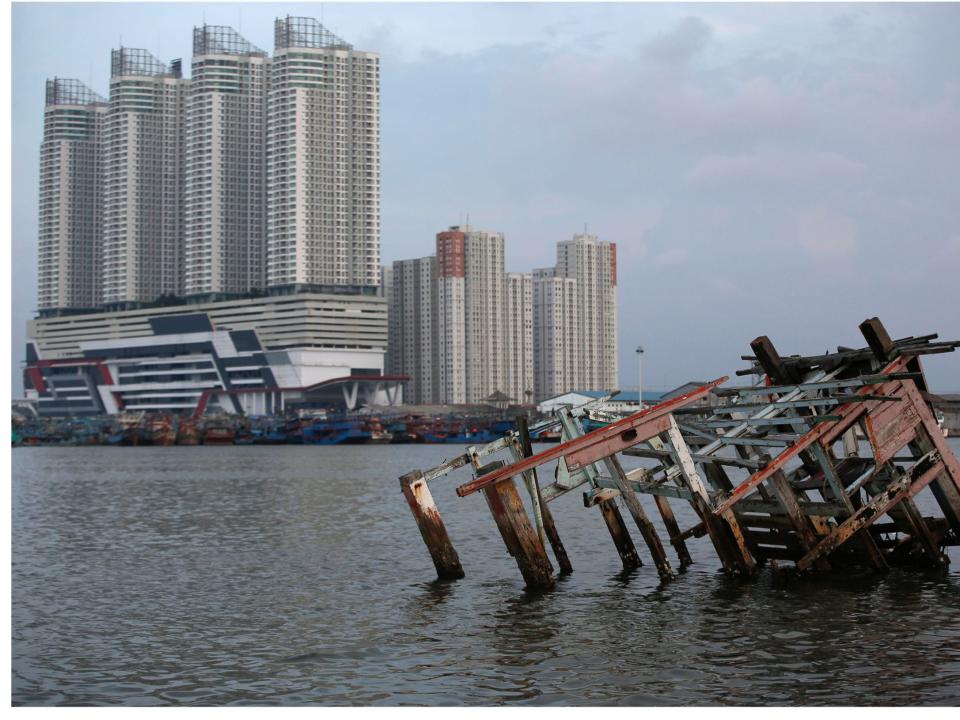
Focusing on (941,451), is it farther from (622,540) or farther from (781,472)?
(622,540)

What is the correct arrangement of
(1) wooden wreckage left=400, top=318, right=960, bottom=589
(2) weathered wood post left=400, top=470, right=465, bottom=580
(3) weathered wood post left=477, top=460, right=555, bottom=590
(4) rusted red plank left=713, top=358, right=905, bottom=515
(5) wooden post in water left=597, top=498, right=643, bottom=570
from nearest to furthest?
(4) rusted red plank left=713, top=358, right=905, bottom=515 → (3) weathered wood post left=477, top=460, right=555, bottom=590 → (1) wooden wreckage left=400, top=318, right=960, bottom=589 → (2) weathered wood post left=400, top=470, right=465, bottom=580 → (5) wooden post in water left=597, top=498, right=643, bottom=570

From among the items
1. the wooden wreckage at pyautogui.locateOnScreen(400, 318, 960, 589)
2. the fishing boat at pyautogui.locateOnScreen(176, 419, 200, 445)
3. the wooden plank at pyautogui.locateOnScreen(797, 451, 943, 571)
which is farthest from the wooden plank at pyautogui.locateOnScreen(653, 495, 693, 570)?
the fishing boat at pyautogui.locateOnScreen(176, 419, 200, 445)

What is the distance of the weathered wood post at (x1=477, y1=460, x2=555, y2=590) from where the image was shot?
2436 cm

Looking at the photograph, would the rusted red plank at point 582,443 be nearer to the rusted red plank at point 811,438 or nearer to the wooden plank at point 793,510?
the rusted red plank at point 811,438

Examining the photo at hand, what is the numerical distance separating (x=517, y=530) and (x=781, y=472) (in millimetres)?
5257

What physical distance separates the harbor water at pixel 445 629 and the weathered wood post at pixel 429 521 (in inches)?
33.4

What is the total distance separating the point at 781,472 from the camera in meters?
24.4

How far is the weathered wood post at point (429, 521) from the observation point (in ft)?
86.1

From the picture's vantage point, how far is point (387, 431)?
171375 mm

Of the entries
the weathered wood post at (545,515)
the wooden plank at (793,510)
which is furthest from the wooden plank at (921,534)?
the weathered wood post at (545,515)

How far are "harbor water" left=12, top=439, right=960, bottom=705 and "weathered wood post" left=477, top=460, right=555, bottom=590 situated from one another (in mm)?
466

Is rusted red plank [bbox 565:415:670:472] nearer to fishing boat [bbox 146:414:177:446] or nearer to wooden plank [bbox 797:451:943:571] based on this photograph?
wooden plank [bbox 797:451:943:571]

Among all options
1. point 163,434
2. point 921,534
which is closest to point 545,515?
point 921,534

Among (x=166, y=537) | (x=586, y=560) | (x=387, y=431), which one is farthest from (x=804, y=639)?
(x=387, y=431)
